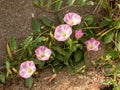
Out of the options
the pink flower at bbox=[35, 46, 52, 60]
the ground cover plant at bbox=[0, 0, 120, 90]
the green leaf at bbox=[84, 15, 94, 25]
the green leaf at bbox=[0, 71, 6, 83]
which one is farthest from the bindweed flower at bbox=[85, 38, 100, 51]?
the green leaf at bbox=[0, 71, 6, 83]

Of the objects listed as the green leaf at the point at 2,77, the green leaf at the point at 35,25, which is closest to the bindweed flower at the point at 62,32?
the green leaf at the point at 35,25

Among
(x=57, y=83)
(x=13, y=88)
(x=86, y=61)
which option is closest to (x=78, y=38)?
(x=86, y=61)

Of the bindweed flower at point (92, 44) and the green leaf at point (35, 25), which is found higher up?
the green leaf at point (35, 25)

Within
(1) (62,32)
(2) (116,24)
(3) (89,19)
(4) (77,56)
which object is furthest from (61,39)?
(2) (116,24)

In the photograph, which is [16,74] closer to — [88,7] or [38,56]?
[38,56]

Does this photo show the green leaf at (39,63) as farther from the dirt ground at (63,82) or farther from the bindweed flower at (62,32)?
the bindweed flower at (62,32)

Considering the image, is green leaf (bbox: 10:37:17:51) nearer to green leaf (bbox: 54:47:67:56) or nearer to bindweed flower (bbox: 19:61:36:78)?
bindweed flower (bbox: 19:61:36:78)
